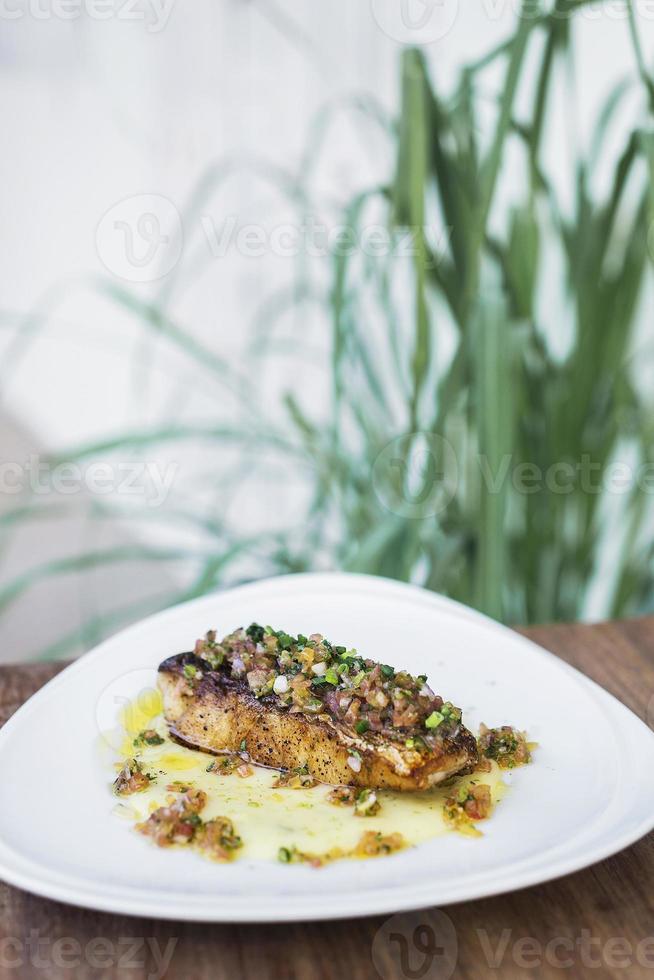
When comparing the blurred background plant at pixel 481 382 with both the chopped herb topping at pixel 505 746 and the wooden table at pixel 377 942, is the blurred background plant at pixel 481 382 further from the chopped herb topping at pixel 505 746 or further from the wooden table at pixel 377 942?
the wooden table at pixel 377 942

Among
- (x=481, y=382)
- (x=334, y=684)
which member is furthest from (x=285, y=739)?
(x=481, y=382)

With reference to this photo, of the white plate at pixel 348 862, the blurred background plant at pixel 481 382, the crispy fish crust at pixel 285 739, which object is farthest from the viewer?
the blurred background plant at pixel 481 382

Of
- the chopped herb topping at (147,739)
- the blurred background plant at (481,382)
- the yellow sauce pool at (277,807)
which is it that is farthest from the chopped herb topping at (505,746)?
the blurred background plant at (481,382)

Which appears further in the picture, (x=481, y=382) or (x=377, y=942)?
(x=481, y=382)

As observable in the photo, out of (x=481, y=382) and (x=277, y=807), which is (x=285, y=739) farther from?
(x=481, y=382)

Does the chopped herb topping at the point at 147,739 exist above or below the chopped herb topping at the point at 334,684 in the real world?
below

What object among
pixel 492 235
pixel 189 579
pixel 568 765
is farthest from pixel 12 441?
pixel 568 765

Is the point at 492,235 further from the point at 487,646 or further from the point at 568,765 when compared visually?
the point at 568,765

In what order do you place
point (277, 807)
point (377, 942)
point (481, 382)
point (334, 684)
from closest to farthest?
1. point (377, 942)
2. point (277, 807)
3. point (334, 684)
4. point (481, 382)
